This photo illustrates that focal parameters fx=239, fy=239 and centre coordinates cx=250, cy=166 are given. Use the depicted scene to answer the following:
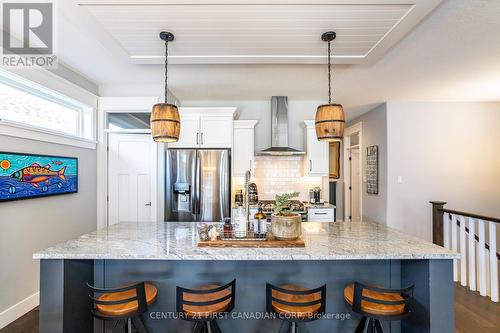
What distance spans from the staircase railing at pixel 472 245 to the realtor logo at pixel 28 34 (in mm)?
4680

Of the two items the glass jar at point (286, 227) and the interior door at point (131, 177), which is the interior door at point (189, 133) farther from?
the glass jar at point (286, 227)

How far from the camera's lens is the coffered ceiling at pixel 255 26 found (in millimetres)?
1765

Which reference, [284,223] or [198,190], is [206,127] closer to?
[198,190]

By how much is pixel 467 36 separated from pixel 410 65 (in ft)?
2.17

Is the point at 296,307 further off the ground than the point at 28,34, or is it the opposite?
the point at 28,34

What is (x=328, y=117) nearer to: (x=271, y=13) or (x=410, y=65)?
(x=271, y=13)

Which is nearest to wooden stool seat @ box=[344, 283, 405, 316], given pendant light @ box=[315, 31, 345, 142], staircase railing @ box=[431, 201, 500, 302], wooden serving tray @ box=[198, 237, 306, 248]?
wooden serving tray @ box=[198, 237, 306, 248]

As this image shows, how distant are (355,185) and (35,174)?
603 cm

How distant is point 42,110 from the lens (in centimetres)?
285

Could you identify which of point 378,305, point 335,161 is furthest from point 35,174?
point 335,161

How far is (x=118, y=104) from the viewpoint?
3672 mm

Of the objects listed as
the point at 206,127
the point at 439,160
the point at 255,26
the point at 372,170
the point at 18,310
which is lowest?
the point at 18,310

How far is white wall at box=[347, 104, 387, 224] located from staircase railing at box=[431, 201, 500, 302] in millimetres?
1049

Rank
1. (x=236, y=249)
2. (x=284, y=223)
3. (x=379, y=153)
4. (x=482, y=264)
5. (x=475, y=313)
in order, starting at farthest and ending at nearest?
(x=379, y=153), (x=482, y=264), (x=475, y=313), (x=284, y=223), (x=236, y=249)
